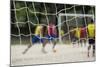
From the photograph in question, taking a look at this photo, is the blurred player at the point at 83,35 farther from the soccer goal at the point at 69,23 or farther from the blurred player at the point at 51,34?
the blurred player at the point at 51,34

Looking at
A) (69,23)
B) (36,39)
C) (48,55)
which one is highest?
(69,23)

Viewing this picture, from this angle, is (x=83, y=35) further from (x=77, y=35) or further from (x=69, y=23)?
(x=69, y=23)

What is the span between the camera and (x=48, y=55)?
6.37ft

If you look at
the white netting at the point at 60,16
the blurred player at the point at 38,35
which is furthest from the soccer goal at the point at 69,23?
the blurred player at the point at 38,35

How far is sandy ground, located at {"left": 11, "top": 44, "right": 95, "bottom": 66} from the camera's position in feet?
6.00

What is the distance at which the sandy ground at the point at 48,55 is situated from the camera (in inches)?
72.1

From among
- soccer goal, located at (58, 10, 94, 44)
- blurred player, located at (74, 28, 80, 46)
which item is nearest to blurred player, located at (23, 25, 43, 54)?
soccer goal, located at (58, 10, 94, 44)

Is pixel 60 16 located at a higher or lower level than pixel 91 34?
higher

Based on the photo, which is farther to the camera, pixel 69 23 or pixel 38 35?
pixel 69 23

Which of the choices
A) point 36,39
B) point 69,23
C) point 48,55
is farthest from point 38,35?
point 69,23

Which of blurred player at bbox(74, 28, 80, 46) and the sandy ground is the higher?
blurred player at bbox(74, 28, 80, 46)

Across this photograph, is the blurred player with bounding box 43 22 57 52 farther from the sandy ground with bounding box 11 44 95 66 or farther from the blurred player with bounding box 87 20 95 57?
the blurred player with bounding box 87 20 95 57
